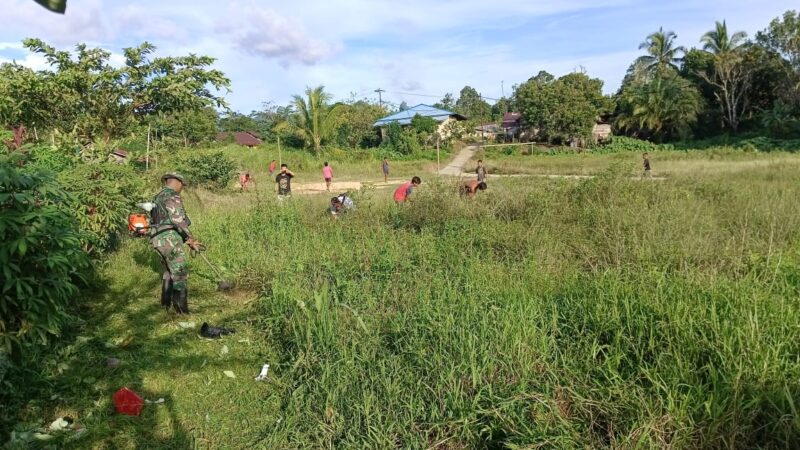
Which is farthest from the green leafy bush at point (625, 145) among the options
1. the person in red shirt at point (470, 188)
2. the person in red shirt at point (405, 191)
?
the person in red shirt at point (405, 191)

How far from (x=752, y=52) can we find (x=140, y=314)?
39846 mm

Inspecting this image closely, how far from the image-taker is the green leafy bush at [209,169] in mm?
16422

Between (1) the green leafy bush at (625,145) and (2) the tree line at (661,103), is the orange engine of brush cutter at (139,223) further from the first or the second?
(1) the green leafy bush at (625,145)

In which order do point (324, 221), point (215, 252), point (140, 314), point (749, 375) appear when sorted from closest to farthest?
point (749, 375)
point (140, 314)
point (215, 252)
point (324, 221)

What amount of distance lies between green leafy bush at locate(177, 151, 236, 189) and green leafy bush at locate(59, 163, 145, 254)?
9.71 m

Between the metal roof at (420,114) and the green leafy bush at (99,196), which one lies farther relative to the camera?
the metal roof at (420,114)

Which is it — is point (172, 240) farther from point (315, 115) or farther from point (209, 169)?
point (315, 115)

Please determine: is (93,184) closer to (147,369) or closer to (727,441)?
(147,369)

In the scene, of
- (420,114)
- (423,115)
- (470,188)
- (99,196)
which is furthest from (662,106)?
(99,196)

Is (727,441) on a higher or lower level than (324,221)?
lower

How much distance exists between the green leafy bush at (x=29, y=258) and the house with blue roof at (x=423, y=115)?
35.7m

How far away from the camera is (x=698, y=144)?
34.2 meters

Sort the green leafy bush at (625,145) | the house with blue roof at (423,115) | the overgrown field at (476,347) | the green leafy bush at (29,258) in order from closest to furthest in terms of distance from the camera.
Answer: the overgrown field at (476,347), the green leafy bush at (29,258), the green leafy bush at (625,145), the house with blue roof at (423,115)

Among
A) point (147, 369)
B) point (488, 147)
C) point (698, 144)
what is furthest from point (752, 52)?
point (147, 369)
